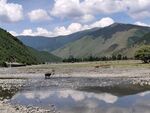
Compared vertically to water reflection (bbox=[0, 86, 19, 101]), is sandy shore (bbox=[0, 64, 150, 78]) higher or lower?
higher

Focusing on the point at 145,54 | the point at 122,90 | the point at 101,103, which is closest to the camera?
the point at 101,103

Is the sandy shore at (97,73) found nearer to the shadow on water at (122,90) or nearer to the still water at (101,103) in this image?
the shadow on water at (122,90)

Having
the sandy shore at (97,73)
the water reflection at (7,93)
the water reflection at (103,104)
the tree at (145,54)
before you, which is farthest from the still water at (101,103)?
the tree at (145,54)

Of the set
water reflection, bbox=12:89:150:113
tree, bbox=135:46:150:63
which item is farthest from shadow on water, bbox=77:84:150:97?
tree, bbox=135:46:150:63

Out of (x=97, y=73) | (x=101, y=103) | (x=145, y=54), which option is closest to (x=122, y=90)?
(x=101, y=103)

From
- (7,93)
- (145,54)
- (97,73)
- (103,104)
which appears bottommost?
(103,104)

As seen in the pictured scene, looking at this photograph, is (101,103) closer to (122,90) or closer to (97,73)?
(122,90)

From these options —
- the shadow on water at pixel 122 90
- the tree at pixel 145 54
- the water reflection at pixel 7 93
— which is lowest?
the shadow on water at pixel 122 90

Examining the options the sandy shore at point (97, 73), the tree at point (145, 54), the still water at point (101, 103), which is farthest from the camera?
the tree at point (145, 54)

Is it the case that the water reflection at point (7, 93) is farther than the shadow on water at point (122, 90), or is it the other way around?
the shadow on water at point (122, 90)

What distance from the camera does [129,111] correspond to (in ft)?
135

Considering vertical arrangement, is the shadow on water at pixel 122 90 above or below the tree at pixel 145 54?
below

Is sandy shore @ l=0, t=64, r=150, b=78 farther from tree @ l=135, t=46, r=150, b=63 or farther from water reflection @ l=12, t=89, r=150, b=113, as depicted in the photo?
water reflection @ l=12, t=89, r=150, b=113

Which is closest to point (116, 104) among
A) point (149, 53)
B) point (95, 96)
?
point (95, 96)
